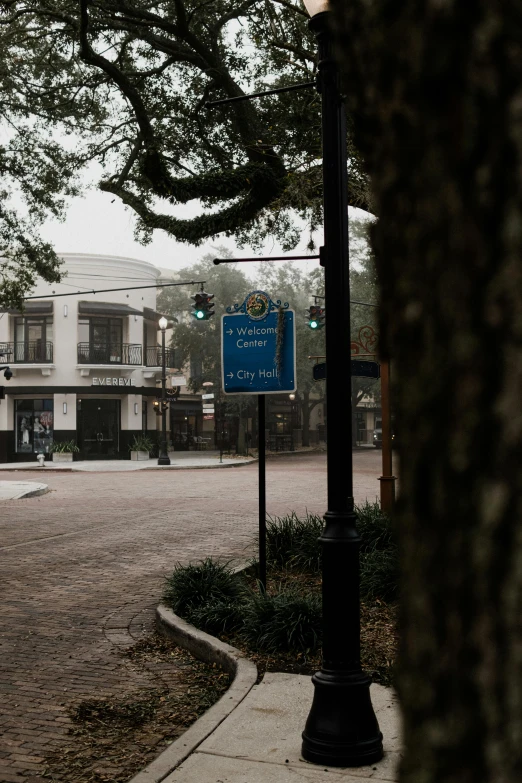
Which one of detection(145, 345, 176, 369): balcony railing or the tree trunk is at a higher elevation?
detection(145, 345, 176, 369): balcony railing

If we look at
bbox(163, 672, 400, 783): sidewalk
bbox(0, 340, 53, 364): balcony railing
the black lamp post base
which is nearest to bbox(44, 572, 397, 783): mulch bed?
bbox(163, 672, 400, 783): sidewalk

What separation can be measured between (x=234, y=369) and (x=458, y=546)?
6544 millimetres

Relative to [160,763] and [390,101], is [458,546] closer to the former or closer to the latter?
[390,101]

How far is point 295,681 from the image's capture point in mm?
5461

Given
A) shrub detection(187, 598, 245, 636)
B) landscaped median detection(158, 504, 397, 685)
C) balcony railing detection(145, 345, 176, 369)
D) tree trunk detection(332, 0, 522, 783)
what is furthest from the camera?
balcony railing detection(145, 345, 176, 369)

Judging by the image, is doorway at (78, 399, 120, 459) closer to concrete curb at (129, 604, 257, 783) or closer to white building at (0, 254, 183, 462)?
white building at (0, 254, 183, 462)

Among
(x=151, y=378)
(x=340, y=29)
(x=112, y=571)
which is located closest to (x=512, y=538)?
(x=340, y=29)

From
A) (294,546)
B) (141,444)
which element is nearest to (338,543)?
(294,546)

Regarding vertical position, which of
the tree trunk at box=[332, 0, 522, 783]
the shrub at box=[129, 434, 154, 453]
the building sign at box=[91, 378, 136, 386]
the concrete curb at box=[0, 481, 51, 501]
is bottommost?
the concrete curb at box=[0, 481, 51, 501]

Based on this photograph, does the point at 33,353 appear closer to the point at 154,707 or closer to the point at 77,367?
the point at 77,367

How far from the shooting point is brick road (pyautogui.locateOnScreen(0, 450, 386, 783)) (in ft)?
17.8

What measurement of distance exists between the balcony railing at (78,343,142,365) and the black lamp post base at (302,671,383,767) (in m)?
39.2

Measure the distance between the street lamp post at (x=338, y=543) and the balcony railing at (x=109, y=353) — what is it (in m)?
38.8

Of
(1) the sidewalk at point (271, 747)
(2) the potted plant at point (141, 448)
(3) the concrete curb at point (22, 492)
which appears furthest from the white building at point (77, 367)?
(1) the sidewalk at point (271, 747)
